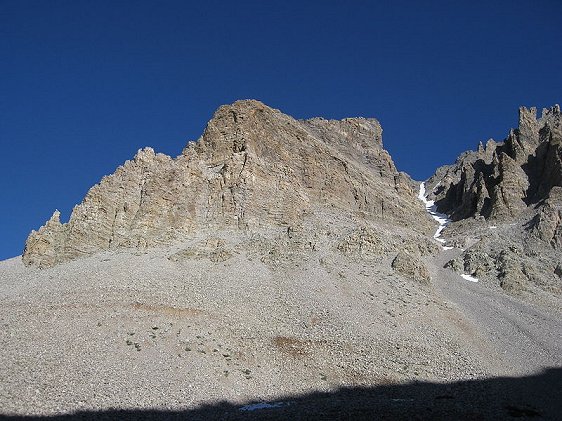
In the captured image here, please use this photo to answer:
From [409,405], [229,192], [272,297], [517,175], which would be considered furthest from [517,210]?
[409,405]

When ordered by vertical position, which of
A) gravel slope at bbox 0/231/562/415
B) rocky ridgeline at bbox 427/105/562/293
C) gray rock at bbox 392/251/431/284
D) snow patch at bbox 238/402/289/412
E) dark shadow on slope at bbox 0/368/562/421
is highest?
rocky ridgeline at bbox 427/105/562/293

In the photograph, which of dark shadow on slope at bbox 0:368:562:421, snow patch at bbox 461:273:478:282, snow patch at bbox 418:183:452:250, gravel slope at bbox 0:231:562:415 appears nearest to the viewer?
dark shadow on slope at bbox 0:368:562:421

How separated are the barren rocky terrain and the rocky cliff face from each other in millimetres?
228

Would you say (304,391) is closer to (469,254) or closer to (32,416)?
(32,416)

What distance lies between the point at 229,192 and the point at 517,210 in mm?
51369

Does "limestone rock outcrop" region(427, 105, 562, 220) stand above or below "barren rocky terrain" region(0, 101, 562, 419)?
above

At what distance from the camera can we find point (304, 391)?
Answer: 31.5 m

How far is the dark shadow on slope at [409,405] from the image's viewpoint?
25.1 m

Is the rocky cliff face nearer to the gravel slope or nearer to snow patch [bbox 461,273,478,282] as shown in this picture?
the gravel slope

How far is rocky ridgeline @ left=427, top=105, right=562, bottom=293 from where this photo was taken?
6206 centimetres

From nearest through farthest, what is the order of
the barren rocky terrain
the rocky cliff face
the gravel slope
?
the gravel slope
the barren rocky terrain
the rocky cliff face

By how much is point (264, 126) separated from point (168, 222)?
24.7m

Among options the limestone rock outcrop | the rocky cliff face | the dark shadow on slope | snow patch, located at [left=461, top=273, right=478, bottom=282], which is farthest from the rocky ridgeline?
the dark shadow on slope

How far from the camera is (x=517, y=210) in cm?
8119
